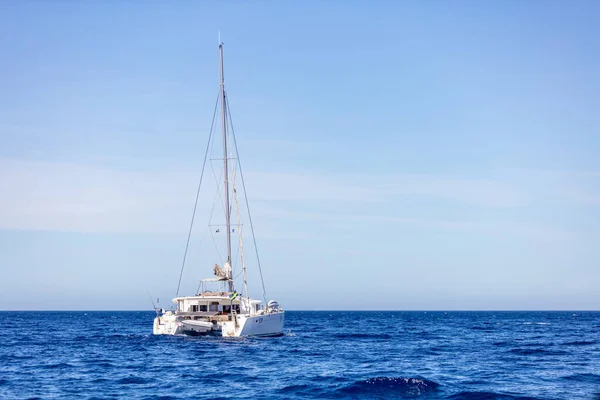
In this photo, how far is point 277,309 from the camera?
191 feet

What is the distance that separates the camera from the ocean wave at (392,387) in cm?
2961

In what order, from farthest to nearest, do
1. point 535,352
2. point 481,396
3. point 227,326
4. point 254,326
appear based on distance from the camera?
point 254,326, point 227,326, point 535,352, point 481,396

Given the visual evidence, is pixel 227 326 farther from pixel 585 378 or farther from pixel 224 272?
pixel 585 378

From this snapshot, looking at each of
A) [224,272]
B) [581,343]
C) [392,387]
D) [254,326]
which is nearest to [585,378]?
[392,387]

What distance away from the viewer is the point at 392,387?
30625 millimetres

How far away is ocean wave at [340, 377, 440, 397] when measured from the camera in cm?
2961

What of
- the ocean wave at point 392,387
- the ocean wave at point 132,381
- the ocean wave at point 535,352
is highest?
the ocean wave at point 132,381

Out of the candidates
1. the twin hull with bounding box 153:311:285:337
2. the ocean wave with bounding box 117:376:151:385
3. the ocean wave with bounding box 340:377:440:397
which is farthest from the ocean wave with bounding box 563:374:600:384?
the twin hull with bounding box 153:311:285:337

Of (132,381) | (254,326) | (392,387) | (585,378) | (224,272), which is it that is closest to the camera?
(392,387)

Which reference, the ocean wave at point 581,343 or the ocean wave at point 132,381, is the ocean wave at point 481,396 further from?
the ocean wave at point 581,343

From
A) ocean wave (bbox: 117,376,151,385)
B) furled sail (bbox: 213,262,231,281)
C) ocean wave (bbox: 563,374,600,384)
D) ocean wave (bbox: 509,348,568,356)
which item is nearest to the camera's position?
ocean wave (bbox: 117,376,151,385)

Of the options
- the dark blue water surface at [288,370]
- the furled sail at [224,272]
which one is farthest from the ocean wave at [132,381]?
the furled sail at [224,272]

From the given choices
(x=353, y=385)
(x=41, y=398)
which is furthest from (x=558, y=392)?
(x=41, y=398)

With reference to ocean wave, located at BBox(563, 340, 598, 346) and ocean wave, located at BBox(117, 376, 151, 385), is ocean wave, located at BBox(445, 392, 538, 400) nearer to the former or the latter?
ocean wave, located at BBox(117, 376, 151, 385)
